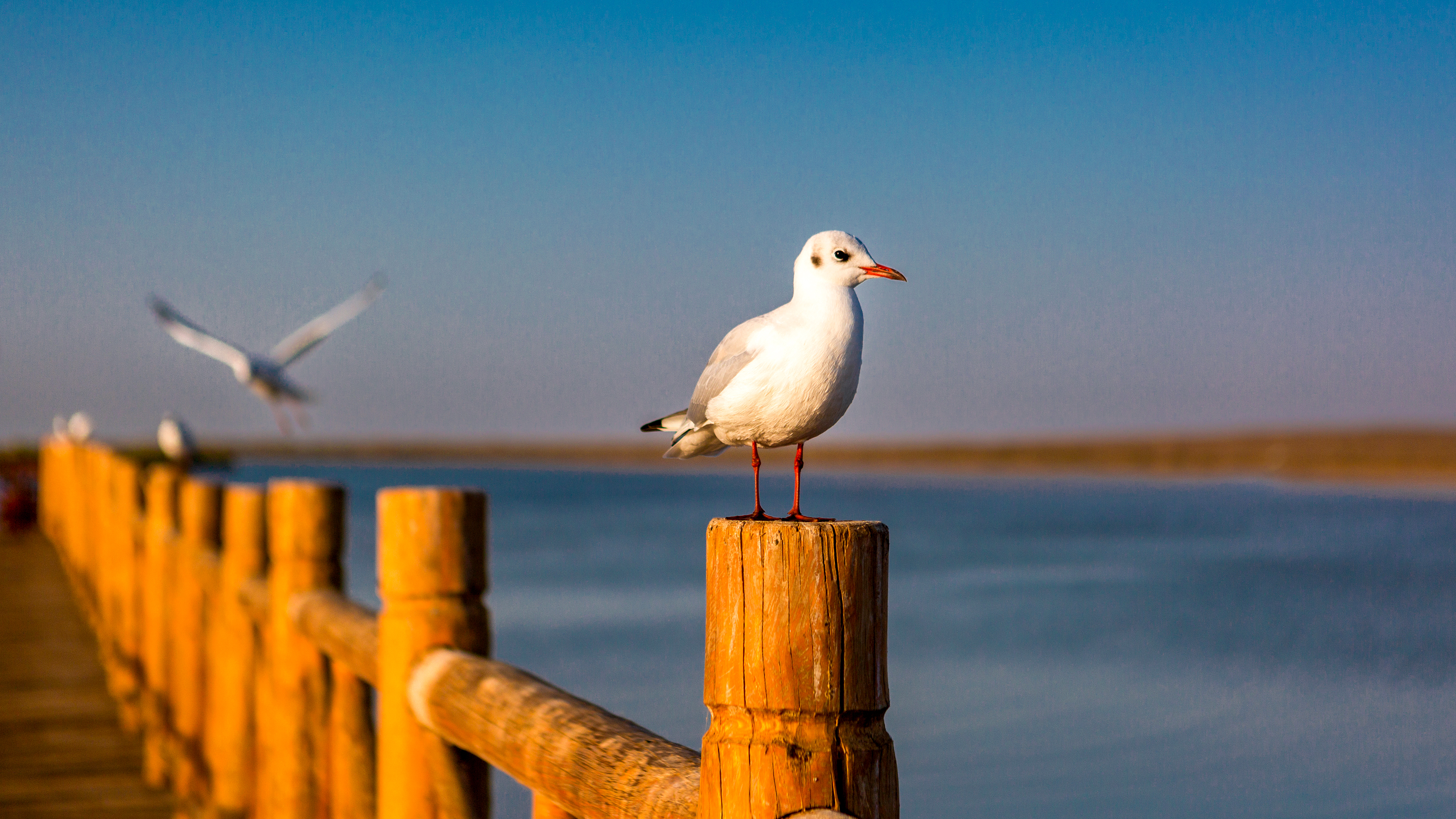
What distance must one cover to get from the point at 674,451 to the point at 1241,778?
8.78 meters

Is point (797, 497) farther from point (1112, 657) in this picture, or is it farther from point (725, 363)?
point (1112, 657)

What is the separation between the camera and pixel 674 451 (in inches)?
81.1

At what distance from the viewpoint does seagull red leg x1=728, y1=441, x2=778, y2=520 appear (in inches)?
63.5

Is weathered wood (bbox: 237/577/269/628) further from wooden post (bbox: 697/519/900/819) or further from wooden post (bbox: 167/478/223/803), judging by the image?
wooden post (bbox: 697/519/900/819)

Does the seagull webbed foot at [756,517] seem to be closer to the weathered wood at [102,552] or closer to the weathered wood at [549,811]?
the weathered wood at [549,811]

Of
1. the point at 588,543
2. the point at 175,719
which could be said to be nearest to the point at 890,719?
the point at 175,719

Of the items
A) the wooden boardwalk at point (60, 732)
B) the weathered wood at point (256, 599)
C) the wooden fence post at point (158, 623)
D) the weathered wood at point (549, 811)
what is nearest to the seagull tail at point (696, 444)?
the weathered wood at point (549, 811)

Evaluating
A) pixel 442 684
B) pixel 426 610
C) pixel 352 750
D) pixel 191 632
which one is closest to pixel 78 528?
pixel 191 632

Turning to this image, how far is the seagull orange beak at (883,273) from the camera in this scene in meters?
1.78

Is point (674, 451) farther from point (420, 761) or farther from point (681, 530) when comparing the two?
point (681, 530)

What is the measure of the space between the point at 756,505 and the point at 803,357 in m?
0.26

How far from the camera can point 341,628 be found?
140 inches

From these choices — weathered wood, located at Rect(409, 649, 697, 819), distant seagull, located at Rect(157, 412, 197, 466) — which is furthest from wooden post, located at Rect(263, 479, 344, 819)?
distant seagull, located at Rect(157, 412, 197, 466)

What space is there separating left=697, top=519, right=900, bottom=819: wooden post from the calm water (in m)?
6.56
